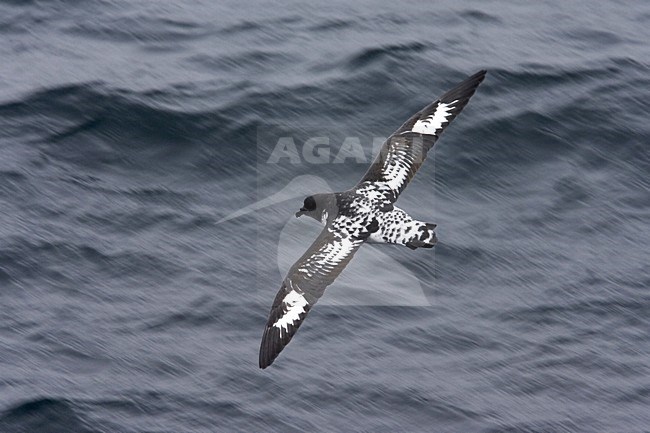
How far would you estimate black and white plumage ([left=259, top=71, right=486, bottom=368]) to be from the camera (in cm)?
1369

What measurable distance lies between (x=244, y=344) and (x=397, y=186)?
2650 mm

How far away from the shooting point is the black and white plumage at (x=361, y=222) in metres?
13.7

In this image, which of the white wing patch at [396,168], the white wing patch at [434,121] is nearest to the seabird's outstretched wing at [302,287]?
the white wing patch at [396,168]

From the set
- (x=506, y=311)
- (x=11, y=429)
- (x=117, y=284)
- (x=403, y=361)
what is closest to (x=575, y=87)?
(x=506, y=311)

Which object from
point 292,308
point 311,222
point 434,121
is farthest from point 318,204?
point 311,222

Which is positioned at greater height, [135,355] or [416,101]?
[416,101]

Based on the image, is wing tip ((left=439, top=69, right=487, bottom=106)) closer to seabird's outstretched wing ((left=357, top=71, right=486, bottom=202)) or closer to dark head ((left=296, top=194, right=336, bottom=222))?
seabird's outstretched wing ((left=357, top=71, right=486, bottom=202))

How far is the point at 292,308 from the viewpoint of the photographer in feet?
44.9

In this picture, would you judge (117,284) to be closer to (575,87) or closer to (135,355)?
(135,355)

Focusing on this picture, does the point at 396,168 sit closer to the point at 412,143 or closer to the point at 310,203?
the point at 412,143

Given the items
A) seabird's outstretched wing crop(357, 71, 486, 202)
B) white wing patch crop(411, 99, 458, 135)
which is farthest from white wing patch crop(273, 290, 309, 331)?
white wing patch crop(411, 99, 458, 135)

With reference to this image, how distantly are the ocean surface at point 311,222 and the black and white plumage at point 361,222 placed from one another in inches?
48.5

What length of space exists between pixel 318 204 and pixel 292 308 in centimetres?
172

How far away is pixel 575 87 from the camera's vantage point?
19594 mm
